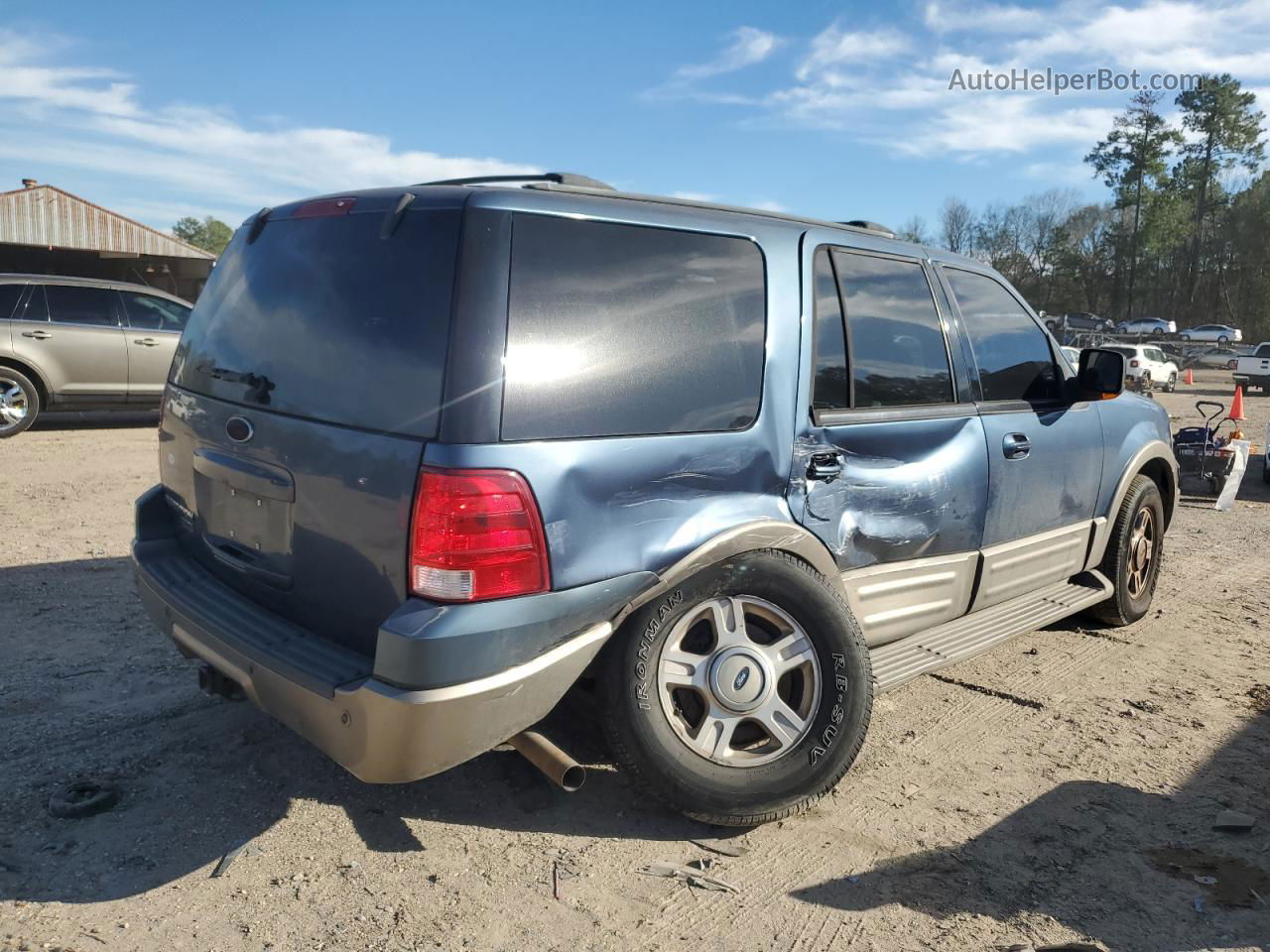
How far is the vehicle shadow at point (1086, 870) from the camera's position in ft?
8.63

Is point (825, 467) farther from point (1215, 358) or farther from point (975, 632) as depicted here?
point (1215, 358)

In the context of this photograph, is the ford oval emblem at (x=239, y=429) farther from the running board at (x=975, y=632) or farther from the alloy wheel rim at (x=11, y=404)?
the alloy wheel rim at (x=11, y=404)

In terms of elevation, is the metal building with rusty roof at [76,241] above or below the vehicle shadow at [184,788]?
above

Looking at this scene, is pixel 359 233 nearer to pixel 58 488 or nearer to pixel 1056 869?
pixel 1056 869

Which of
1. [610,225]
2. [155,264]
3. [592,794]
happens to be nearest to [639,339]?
[610,225]

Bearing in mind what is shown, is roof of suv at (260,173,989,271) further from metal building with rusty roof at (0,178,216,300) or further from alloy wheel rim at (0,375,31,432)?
metal building with rusty roof at (0,178,216,300)

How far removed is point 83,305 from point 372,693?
10.4 m

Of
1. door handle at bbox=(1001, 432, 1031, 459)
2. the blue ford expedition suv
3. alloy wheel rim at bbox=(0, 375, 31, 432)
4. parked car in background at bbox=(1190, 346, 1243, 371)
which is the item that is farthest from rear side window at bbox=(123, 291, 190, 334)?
parked car in background at bbox=(1190, 346, 1243, 371)

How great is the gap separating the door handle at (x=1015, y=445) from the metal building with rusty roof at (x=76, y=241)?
23.2 meters

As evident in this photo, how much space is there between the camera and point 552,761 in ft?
8.70

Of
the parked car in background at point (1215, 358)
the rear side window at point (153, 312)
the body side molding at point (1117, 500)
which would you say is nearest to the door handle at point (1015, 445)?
the body side molding at point (1117, 500)

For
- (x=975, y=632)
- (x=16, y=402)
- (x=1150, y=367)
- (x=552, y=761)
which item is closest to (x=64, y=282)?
(x=16, y=402)

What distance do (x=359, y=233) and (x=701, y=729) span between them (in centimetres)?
182

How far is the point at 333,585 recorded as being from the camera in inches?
103
